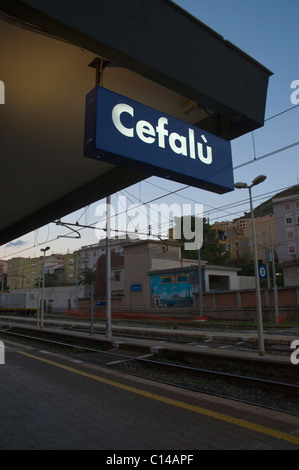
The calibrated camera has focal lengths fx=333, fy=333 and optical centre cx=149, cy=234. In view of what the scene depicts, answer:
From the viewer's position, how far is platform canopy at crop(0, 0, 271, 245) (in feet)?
11.6

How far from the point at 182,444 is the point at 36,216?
841 cm

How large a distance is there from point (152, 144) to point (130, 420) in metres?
3.83

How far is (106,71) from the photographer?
450cm

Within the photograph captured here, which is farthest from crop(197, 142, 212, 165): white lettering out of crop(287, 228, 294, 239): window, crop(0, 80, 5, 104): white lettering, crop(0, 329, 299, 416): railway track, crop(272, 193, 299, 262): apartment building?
crop(287, 228, 294, 239): window

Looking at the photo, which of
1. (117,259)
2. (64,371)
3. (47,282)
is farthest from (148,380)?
(47,282)

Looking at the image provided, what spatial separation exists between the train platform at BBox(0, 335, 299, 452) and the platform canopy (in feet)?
14.3

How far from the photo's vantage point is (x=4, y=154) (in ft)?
21.5

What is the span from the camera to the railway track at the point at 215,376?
6.22 m

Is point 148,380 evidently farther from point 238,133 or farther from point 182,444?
point 238,133

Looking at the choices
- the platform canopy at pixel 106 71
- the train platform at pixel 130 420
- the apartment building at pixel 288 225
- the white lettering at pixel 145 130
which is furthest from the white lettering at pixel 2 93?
the apartment building at pixel 288 225

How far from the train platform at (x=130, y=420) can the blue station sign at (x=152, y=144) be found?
3.25 metres

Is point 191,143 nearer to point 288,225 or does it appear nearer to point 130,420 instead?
point 130,420

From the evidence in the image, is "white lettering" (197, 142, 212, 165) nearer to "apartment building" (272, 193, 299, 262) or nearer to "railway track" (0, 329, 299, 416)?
"railway track" (0, 329, 299, 416)

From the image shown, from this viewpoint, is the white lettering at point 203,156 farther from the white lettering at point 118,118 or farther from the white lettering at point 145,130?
the white lettering at point 118,118
